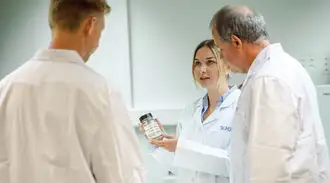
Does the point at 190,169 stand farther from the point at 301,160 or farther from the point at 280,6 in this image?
the point at 280,6

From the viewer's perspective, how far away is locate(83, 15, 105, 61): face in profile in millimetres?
1161

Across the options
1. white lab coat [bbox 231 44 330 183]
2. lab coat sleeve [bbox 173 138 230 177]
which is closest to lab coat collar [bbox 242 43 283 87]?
white lab coat [bbox 231 44 330 183]

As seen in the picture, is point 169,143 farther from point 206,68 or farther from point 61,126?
point 61,126

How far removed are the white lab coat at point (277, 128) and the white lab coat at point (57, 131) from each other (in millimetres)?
438

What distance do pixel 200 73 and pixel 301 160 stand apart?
833mm

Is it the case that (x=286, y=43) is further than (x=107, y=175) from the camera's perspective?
Yes

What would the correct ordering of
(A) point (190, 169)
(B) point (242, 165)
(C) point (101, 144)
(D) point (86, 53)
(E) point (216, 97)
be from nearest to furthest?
(C) point (101, 144) → (D) point (86, 53) → (B) point (242, 165) → (A) point (190, 169) → (E) point (216, 97)

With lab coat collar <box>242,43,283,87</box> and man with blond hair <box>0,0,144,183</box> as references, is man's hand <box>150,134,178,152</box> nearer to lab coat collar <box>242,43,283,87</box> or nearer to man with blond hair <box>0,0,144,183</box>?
lab coat collar <box>242,43,283,87</box>

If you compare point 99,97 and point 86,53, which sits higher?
point 86,53

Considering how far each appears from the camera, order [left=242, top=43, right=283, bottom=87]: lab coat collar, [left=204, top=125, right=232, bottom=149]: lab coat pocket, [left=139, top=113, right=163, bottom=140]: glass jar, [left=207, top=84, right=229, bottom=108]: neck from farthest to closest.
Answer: [left=207, top=84, right=229, bottom=108]: neck < [left=204, top=125, right=232, bottom=149]: lab coat pocket < [left=139, top=113, right=163, bottom=140]: glass jar < [left=242, top=43, right=283, bottom=87]: lab coat collar

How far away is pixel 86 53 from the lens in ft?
3.97

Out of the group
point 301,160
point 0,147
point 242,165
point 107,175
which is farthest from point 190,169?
point 0,147

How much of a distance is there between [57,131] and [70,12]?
1.10 feet

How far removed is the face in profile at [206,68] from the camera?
199 cm
